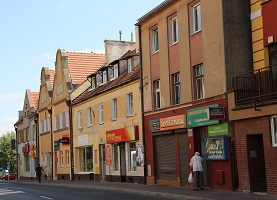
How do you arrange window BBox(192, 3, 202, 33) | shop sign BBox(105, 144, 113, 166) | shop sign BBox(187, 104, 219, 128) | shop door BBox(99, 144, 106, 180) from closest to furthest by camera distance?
shop sign BBox(187, 104, 219, 128) → window BBox(192, 3, 202, 33) → shop sign BBox(105, 144, 113, 166) → shop door BBox(99, 144, 106, 180)

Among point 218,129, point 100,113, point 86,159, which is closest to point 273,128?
point 218,129

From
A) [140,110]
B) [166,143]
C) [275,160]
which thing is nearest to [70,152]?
[140,110]

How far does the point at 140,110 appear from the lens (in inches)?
1177

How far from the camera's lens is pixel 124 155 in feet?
A: 109

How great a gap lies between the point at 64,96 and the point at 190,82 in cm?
2280

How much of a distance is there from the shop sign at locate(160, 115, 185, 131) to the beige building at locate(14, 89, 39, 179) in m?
31.7

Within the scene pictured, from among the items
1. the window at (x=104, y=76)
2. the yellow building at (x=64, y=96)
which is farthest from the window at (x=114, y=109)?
the yellow building at (x=64, y=96)

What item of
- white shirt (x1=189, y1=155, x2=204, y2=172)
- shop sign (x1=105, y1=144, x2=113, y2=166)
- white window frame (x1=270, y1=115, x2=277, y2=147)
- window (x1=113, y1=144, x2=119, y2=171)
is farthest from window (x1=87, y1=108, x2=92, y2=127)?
white window frame (x1=270, y1=115, x2=277, y2=147)

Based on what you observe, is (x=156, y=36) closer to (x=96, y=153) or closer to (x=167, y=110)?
(x=167, y=110)

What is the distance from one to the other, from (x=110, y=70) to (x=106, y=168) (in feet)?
24.7

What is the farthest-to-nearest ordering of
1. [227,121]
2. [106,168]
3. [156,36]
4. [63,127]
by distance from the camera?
1. [63,127]
2. [106,168]
3. [156,36]
4. [227,121]

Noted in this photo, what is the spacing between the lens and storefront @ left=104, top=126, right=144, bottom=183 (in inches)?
1194

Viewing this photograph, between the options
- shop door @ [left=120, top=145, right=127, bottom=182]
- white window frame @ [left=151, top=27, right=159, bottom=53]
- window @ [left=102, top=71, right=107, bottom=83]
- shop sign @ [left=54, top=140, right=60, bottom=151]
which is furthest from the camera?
shop sign @ [left=54, top=140, right=60, bottom=151]

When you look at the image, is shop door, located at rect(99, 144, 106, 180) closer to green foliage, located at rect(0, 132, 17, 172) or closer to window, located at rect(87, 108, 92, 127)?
window, located at rect(87, 108, 92, 127)
